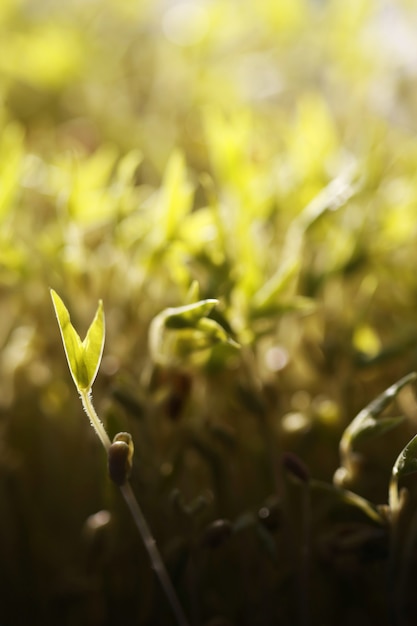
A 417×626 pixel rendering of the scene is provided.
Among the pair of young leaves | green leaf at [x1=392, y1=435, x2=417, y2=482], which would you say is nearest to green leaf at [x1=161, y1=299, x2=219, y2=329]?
the pair of young leaves

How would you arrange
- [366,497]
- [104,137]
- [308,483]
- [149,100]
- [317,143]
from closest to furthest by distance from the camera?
[308,483] → [366,497] → [317,143] → [104,137] → [149,100]

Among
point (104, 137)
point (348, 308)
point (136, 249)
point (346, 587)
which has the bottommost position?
point (346, 587)

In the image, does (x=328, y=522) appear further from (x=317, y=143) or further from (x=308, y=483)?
(x=317, y=143)

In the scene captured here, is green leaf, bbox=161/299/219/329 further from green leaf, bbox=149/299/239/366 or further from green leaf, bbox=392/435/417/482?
green leaf, bbox=392/435/417/482

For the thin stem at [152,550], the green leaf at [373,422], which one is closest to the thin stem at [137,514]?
the thin stem at [152,550]

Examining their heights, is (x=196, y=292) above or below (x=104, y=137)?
below

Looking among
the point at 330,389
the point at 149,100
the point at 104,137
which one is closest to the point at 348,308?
the point at 330,389

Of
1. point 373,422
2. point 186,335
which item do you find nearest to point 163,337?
point 186,335
